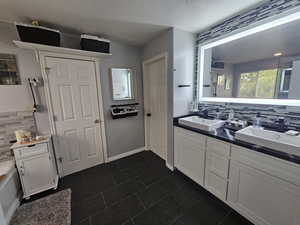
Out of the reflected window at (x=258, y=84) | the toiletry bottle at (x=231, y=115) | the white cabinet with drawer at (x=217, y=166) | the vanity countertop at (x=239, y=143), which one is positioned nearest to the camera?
the vanity countertop at (x=239, y=143)

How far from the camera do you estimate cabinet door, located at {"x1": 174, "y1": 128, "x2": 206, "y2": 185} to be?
1.76m

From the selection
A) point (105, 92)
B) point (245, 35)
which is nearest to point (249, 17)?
point (245, 35)

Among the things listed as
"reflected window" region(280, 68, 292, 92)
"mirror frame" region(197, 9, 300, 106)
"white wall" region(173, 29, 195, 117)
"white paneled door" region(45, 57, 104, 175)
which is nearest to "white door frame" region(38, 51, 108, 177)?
"white paneled door" region(45, 57, 104, 175)

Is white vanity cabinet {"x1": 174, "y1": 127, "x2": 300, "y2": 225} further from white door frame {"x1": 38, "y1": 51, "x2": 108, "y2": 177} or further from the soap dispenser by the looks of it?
white door frame {"x1": 38, "y1": 51, "x2": 108, "y2": 177}

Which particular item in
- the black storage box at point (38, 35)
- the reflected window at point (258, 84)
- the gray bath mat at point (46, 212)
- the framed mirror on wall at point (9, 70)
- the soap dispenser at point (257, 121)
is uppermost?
the black storage box at point (38, 35)

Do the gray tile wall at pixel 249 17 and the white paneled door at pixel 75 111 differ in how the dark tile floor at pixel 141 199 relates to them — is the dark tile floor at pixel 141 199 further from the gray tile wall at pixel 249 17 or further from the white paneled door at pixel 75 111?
the gray tile wall at pixel 249 17

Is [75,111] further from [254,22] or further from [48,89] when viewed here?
[254,22]

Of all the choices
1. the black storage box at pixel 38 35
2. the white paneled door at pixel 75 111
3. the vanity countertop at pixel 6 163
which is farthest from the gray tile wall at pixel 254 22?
the vanity countertop at pixel 6 163

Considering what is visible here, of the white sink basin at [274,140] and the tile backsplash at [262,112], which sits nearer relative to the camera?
the white sink basin at [274,140]

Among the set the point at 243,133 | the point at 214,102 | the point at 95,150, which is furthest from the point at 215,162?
the point at 95,150

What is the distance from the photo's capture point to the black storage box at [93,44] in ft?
6.53

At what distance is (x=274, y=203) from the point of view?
113 cm

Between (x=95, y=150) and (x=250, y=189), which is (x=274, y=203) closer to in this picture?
(x=250, y=189)

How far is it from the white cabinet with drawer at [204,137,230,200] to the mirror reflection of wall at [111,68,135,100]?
1.83 metres
